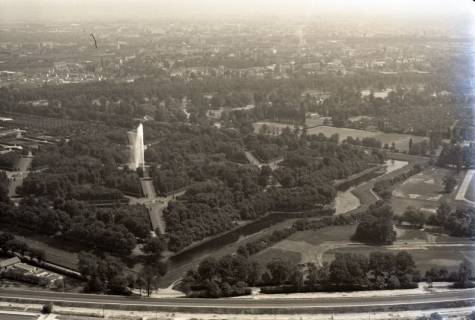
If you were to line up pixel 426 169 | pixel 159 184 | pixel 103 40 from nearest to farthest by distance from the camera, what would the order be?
1. pixel 159 184
2. pixel 426 169
3. pixel 103 40

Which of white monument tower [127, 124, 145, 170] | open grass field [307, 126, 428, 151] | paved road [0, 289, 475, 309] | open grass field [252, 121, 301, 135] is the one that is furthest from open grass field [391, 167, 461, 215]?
white monument tower [127, 124, 145, 170]

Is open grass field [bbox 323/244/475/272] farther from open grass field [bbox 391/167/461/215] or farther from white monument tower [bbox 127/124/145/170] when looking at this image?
white monument tower [bbox 127/124/145/170]

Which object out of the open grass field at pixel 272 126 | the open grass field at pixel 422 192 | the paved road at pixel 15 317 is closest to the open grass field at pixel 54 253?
the paved road at pixel 15 317

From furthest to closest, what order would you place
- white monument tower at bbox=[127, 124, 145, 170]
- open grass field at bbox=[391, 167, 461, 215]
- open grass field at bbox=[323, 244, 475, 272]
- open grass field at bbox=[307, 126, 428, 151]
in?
open grass field at bbox=[307, 126, 428, 151] < white monument tower at bbox=[127, 124, 145, 170] < open grass field at bbox=[391, 167, 461, 215] < open grass field at bbox=[323, 244, 475, 272]

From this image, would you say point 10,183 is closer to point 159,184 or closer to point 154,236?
point 159,184

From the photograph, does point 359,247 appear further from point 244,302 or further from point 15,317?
point 15,317

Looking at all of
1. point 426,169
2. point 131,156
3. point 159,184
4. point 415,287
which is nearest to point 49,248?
point 159,184

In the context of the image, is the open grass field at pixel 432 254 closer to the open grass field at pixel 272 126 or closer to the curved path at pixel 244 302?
the curved path at pixel 244 302
